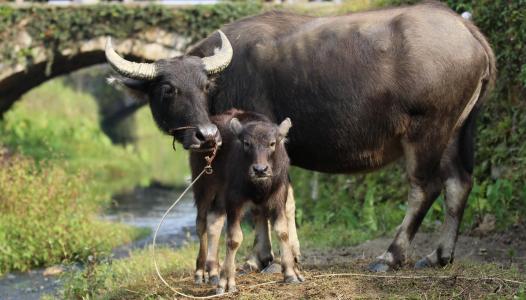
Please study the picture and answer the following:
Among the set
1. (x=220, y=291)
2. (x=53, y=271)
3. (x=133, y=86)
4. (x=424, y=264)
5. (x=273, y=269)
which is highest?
(x=133, y=86)

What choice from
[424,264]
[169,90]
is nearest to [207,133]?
[169,90]

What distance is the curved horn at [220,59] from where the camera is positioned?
229 inches

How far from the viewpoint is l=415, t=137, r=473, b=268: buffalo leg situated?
20.4 feet

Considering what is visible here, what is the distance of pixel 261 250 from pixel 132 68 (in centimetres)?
165

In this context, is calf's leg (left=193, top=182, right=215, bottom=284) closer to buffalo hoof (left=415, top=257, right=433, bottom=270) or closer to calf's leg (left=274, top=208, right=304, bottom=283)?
calf's leg (left=274, top=208, right=304, bottom=283)

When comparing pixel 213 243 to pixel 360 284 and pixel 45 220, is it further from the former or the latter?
pixel 45 220

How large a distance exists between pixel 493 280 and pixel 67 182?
7721 millimetres

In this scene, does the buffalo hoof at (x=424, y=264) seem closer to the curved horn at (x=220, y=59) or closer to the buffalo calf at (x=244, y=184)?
the buffalo calf at (x=244, y=184)

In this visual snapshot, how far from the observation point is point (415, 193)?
6.02 m

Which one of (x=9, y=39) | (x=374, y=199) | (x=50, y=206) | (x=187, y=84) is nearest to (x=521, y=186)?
(x=374, y=199)

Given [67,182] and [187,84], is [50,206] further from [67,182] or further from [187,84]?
[187,84]

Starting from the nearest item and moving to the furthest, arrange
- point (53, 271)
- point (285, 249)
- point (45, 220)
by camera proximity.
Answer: point (285, 249) < point (53, 271) < point (45, 220)

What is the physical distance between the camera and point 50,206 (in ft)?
36.2

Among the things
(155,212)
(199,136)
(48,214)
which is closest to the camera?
(199,136)
